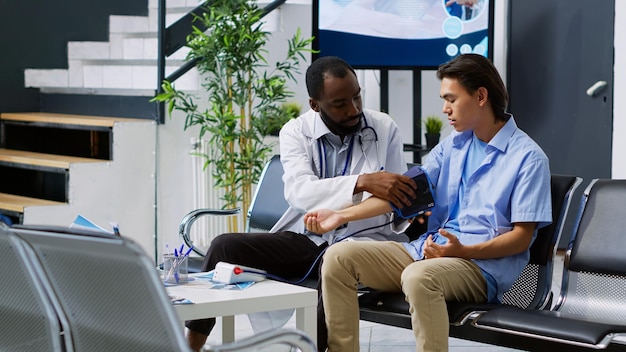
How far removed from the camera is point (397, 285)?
342 centimetres

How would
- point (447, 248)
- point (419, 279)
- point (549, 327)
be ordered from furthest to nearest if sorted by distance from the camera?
point (447, 248), point (419, 279), point (549, 327)

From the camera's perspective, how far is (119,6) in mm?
7172

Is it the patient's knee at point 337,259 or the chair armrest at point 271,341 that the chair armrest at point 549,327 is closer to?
the patient's knee at point 337,259

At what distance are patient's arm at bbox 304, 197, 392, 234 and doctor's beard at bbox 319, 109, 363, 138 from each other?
1.11 ft

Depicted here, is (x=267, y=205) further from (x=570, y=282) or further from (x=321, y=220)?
(x=570, y=282)

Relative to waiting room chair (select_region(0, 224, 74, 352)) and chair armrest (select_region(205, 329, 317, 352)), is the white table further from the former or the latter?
chair armrest (select_region(205, 329, 317, 352))

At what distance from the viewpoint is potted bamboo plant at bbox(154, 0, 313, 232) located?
5754mm

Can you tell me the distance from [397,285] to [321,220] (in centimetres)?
38

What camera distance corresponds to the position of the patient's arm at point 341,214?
3.58 metres

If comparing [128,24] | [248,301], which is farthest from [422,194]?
[128,24]

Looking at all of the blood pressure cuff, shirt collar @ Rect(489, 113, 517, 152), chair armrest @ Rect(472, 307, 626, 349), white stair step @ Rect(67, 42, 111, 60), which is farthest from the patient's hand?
white stair step @ Rect(67, 42, 111, 60)

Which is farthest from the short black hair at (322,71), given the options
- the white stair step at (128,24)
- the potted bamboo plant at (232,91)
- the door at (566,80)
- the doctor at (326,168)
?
the white stair step at (128,24)

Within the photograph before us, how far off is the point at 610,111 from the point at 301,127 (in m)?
2.99

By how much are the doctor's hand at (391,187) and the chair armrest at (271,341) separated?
54.0 inches
